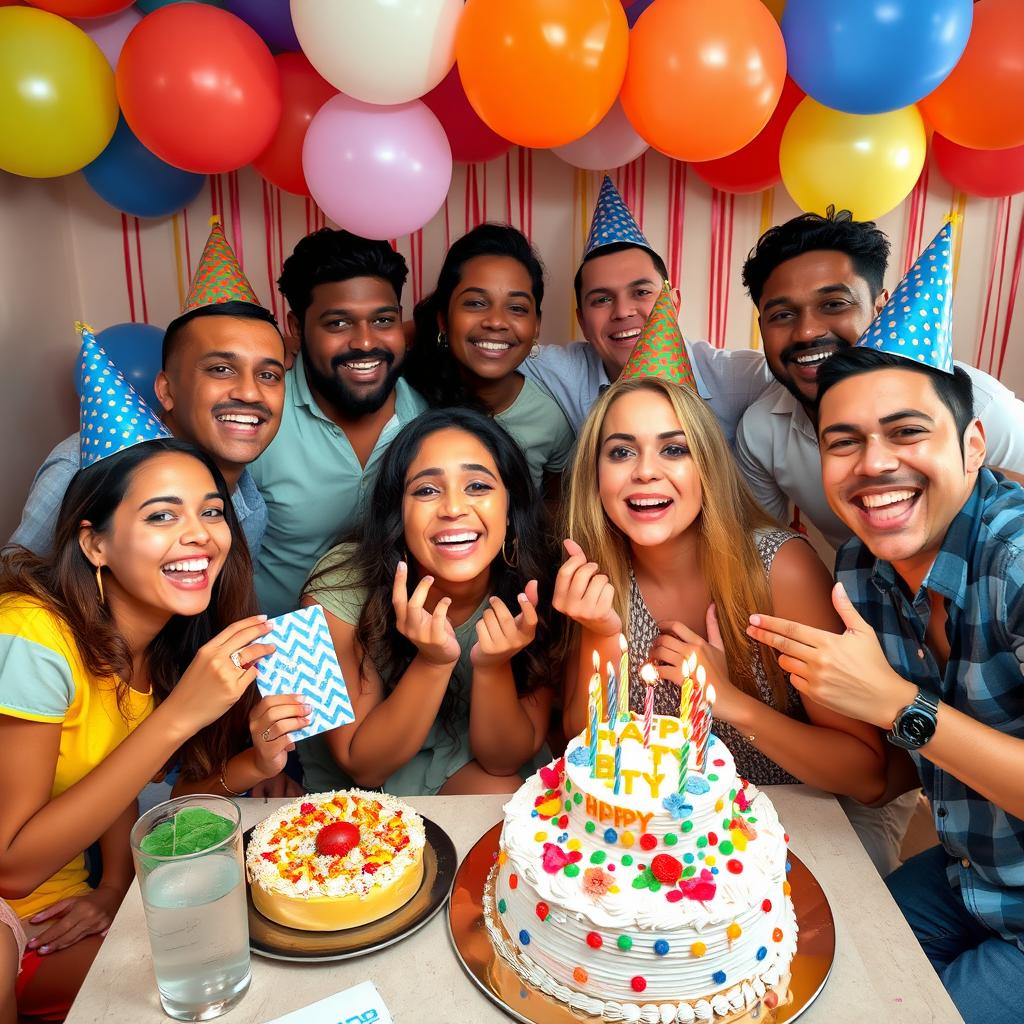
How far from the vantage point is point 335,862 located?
1596mm

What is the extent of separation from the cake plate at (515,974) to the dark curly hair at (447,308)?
6.41ft

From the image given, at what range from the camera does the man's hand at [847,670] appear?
170 centimetres

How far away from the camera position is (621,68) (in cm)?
273

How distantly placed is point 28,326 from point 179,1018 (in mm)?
2868

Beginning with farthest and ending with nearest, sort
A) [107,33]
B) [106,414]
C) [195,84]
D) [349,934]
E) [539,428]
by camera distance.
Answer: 1. [539,428]
2. [107,33]
3. [195,84]
4. [106,414]
5. [349,934]

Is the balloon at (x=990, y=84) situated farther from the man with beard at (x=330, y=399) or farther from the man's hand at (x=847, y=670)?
the man's hand at (x=847, y=670)

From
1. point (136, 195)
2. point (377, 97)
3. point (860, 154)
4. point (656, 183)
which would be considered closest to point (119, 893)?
point (377, 97)

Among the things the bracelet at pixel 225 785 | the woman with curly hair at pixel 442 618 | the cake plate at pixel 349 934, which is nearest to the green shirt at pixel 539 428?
the woman with curly hair at pixel 442 618

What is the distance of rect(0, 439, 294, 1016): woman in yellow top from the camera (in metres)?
1.82

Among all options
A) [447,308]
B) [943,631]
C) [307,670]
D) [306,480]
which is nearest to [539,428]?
[447,308]

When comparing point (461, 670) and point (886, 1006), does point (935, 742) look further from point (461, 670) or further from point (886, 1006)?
point (461, 670)

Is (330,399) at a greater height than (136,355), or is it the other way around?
(136,355)

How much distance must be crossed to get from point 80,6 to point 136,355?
1150 mm

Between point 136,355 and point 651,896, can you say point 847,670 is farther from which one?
point 136,355
